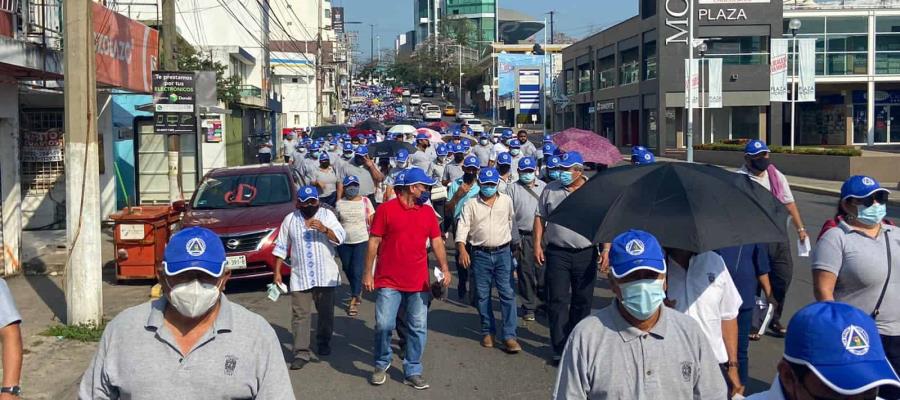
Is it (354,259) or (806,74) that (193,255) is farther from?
(806,74)

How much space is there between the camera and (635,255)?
12.5 ft

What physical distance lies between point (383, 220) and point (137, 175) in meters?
16.9

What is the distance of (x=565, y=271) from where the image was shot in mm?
8133

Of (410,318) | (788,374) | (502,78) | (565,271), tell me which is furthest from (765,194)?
(502,78)

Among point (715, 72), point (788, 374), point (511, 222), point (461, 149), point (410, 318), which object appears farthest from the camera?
point (715, 72)

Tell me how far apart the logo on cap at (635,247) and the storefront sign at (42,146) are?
49.6ft

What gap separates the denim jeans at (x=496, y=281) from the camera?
28.6 ft

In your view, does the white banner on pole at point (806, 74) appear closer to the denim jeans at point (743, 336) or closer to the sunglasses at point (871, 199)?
the denim jeans at point (743, 336)

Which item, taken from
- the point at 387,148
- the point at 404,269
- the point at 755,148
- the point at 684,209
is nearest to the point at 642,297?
the point at 684,209

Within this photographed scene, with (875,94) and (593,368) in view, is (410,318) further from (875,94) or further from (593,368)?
(875,94)

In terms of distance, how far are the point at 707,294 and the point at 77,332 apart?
7045mm

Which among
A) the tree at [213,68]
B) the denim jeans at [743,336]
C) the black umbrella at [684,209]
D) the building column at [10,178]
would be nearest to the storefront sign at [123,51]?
the building column at [10,178]

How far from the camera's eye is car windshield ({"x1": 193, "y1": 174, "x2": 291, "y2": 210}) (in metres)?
13.5

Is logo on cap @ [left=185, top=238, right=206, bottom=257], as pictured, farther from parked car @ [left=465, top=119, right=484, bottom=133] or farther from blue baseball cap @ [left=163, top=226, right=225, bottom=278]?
parked car @ [left=465, top=119, right=484, bottom=133]
